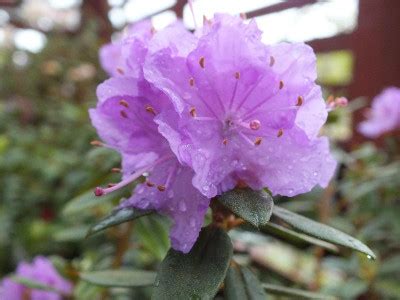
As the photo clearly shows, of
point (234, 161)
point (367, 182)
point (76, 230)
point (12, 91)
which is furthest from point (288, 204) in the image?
point (12, 91)

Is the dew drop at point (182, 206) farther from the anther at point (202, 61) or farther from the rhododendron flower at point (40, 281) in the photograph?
the rhododendron flower at point (40, 281)

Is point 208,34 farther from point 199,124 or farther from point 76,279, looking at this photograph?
point 76,279

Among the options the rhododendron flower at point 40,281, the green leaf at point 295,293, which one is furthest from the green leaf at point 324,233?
the rhododendron flower at point 40,281

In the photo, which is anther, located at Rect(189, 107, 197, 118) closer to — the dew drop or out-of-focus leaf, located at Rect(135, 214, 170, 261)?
the dew drop

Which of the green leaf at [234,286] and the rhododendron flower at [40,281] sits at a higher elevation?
the green leaf at [234,286]

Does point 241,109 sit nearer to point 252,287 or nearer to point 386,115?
point 252,287

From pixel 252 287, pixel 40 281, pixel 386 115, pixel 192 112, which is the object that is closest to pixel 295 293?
pixel 252 287

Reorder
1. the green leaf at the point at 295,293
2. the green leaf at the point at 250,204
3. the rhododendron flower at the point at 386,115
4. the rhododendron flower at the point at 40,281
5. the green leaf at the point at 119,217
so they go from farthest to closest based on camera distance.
Answer: the rhododendron flower at the point at 386,115 → the rhododendron flower at the point at 40,281 → the green leaf at the point at 295,293 → the green leaf at the point at 119,217 → the green leaf at the point at 250,204
